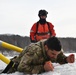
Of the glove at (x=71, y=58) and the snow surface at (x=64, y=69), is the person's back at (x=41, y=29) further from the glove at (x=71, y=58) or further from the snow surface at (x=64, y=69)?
the glove at (x=71, y=58)

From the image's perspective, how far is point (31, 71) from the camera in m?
5.23

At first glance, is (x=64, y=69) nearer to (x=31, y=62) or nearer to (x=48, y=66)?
(x=48, y=66)

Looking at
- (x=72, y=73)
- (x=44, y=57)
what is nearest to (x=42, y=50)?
(x=44, y=57)

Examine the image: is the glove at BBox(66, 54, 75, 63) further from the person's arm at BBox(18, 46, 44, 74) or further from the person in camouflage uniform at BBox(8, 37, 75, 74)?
the person's arm at BBox(18, 46, 44, 74)

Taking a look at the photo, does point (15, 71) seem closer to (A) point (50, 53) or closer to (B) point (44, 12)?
(A) point (50, 53)

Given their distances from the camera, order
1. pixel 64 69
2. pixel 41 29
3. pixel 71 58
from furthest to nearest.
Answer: pixel 41 29 < pixel 71 58 < pixel 64 69

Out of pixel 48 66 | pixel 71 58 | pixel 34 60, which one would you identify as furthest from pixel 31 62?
pixel 71 58

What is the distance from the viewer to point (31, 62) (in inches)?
209

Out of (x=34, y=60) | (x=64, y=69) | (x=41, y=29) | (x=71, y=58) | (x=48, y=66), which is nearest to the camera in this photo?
(x=48, y=66)

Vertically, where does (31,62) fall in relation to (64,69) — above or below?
above

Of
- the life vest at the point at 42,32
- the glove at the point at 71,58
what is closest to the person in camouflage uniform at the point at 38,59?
the glove at the point at 71,58

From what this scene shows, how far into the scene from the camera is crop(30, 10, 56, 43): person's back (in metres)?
9.01

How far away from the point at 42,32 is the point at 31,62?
12.6ft

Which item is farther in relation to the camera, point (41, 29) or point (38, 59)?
point (41, 29)
